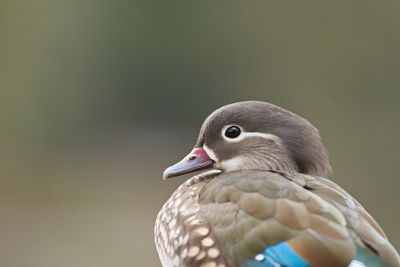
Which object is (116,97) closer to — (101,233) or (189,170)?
(101,233)

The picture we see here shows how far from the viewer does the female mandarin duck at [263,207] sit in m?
1.75

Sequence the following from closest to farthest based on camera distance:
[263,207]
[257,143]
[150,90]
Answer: [263,207] → [257,143] → [150,90]

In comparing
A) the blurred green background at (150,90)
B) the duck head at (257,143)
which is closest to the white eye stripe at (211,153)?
the duck head at (257,143)

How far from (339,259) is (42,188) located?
16.8 feet

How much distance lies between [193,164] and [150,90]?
5002 mm

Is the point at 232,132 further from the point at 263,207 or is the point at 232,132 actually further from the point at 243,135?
the point at 263,207

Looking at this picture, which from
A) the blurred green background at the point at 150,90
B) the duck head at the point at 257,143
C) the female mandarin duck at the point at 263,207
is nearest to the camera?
the female mandarin duck at the point at 263,207

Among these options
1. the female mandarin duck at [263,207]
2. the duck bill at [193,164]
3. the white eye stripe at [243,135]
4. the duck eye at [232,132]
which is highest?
the duck eye at [232,132]

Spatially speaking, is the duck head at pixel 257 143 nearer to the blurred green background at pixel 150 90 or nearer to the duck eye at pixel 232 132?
the duck eye at pixel 232 132

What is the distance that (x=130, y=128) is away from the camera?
7.22 m

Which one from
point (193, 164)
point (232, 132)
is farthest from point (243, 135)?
point (193, 164)

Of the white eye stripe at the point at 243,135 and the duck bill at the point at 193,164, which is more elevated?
the white eye stripe at the point at 243,135

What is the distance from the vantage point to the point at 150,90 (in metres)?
7.27

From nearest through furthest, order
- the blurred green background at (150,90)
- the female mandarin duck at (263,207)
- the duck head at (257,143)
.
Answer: the female mandarin duck at (263,207)
the duck head at (257,143)
the blurred green background at (150,90)
